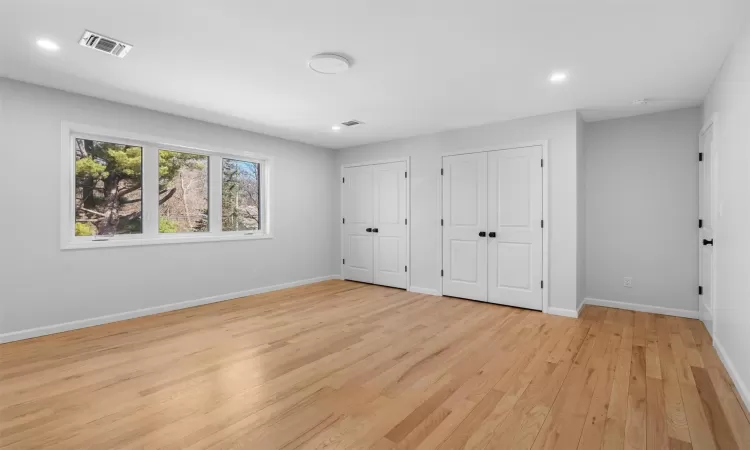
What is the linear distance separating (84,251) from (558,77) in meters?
5.12

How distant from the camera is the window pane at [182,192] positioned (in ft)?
14.8

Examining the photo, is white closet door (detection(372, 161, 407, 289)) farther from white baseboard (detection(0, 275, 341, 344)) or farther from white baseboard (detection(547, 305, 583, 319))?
white baseboard (detection(547, 305, 583, 319))

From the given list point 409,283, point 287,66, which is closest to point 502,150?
point 409,283

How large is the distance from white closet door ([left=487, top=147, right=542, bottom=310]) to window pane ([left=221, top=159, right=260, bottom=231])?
3.58 meters

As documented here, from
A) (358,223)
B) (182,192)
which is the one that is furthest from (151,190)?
(358,223)

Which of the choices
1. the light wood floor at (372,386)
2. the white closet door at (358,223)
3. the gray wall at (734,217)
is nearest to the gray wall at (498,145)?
the white closet door at (358,223)

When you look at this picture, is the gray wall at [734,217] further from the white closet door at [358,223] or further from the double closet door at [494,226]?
the white closet door at [358,223]

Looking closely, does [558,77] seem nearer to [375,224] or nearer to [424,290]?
[424,290]

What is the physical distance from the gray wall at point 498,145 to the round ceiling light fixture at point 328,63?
2600 millimetres

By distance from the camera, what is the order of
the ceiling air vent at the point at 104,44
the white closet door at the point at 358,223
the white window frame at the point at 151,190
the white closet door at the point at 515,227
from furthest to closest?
the white closet door at the point at 358,223 → the white closet door at the point at 515,227 → the white window frame at the point at 151,190 → the ceiling air vent at the point at 104,44

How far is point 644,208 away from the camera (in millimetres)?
4359

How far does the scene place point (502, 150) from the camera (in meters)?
4.67

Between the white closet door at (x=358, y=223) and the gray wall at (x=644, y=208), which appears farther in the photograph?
the white closet door at (x=358, y=223)

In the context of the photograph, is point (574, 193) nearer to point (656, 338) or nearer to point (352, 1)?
point (656, 338)
